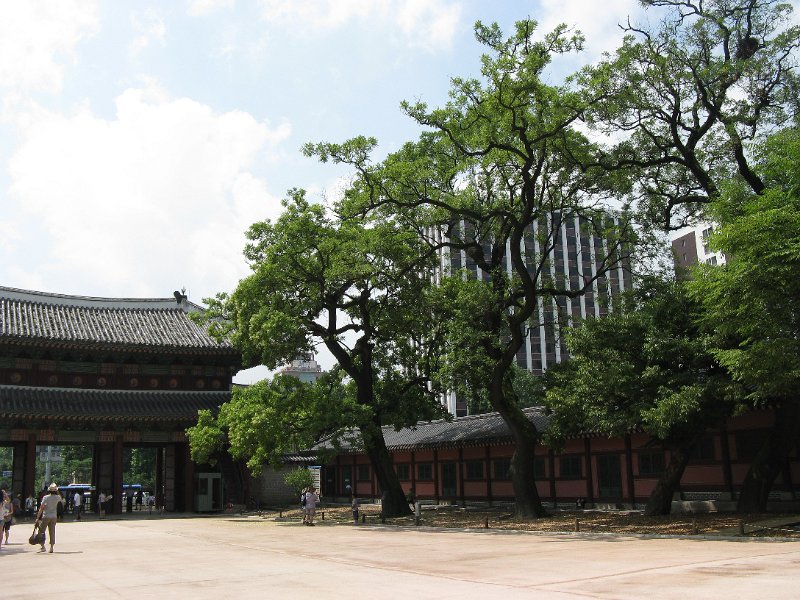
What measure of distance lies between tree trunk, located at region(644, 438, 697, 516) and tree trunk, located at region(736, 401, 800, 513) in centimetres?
193

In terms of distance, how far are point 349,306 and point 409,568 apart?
17.1m

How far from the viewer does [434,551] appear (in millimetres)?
15641

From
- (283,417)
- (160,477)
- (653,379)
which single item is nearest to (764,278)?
(653,379)

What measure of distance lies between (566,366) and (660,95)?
32.2 ft

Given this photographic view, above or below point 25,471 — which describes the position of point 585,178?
above

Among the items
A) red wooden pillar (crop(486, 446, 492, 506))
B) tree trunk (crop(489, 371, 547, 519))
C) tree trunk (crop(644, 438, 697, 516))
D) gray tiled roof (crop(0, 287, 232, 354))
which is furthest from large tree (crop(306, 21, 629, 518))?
gray tiled roof (crop(0, 287, 232, 354))

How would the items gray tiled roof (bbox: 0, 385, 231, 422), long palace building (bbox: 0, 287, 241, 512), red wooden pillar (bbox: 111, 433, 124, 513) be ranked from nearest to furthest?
gray tiled roof (bbox: 0, 385, 231, 422), long palace building (bbox: 0, 287, 241, 512), red wooden pillar (bbox: 111, 433, 124, 513)

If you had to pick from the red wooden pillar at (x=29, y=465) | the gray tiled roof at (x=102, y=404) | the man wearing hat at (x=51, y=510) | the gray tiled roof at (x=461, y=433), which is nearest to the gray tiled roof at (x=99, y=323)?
the gray tiled roof at (x=102, y=404)

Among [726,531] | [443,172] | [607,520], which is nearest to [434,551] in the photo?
[726,531]

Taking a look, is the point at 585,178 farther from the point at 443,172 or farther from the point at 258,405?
the point at 258,405

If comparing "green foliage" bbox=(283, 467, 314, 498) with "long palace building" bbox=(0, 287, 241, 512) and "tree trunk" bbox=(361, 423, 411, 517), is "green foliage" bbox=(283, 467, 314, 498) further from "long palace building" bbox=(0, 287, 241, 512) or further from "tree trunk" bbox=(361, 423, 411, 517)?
"tree trunk" bbox=(361, 423, 411, 517)

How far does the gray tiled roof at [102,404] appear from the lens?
3300 centimetres

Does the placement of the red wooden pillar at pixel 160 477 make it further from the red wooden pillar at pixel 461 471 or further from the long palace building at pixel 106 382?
the red wooden pillar at pixel 461 471

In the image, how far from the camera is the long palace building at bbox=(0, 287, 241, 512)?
3394cm
